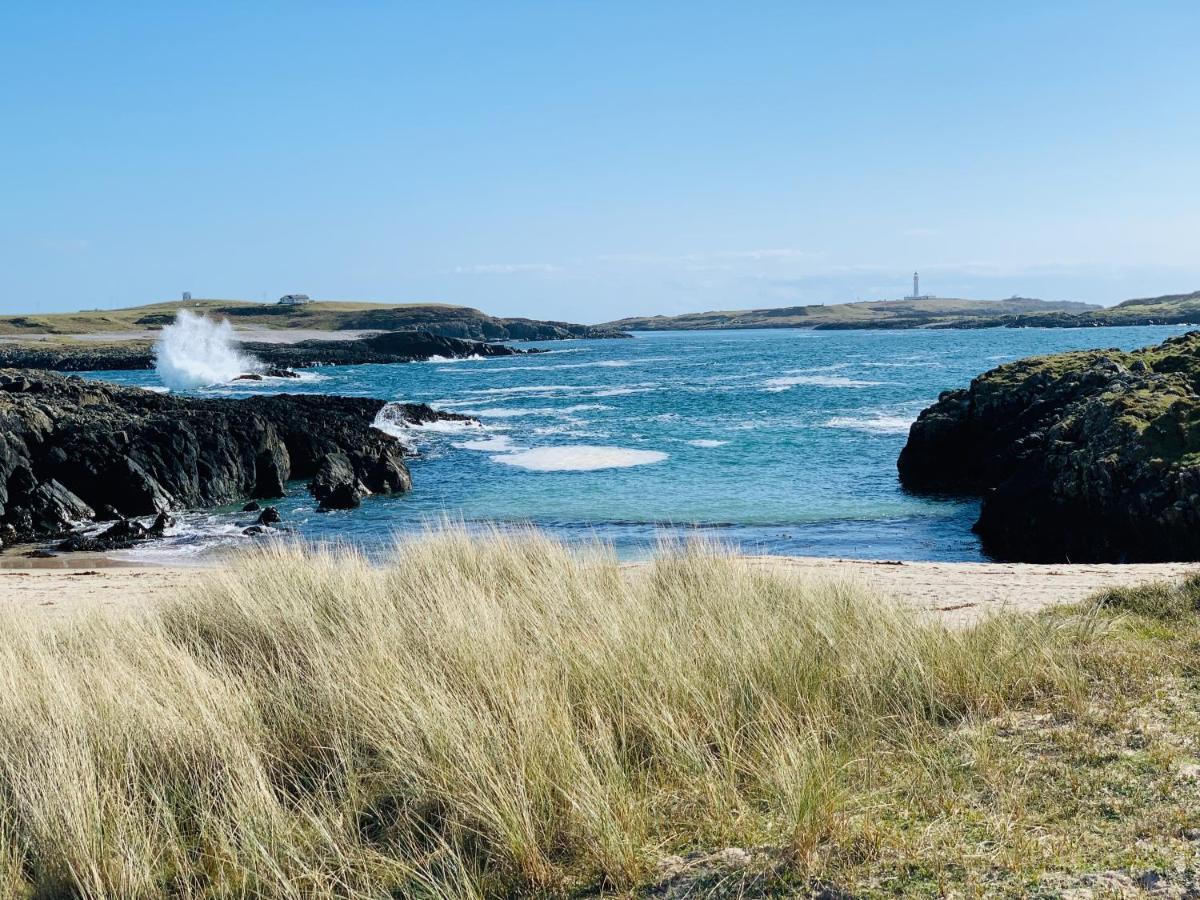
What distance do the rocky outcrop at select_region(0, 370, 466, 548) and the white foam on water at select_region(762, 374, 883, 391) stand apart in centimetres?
3380

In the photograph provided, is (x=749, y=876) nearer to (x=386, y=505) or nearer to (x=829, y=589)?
(x=829, y=589)

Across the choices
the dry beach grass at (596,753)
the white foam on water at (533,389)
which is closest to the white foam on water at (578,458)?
the dry beach grass at (596,753)

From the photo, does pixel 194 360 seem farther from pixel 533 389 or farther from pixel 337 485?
pixel 337 485

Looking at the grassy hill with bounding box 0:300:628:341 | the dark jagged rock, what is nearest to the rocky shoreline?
the grassy hill with bounding box 0:300:628:341

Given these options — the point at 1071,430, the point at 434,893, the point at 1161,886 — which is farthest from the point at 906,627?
the point at 1071,430

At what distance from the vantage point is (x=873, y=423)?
40500 mm

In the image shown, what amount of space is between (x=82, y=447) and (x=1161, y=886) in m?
27.7

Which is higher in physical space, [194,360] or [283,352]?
[283,352]

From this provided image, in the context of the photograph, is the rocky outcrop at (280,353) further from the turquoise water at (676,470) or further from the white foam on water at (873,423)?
the white foam on water at (873,423)

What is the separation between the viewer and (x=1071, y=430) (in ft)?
67.2

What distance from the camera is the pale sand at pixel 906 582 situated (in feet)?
34.5

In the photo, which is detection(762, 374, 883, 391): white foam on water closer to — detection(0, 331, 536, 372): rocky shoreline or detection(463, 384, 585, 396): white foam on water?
detection(463, 384, 585, 396): white foam on water

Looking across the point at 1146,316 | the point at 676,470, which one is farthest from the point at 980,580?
the point at 1146,316

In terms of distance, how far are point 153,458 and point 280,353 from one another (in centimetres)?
8511
